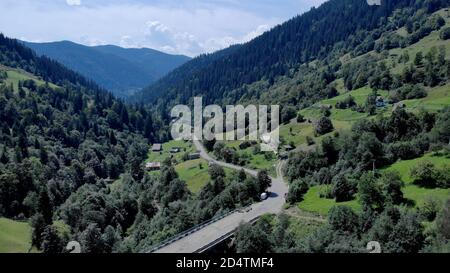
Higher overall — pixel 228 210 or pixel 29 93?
pixel 29 93

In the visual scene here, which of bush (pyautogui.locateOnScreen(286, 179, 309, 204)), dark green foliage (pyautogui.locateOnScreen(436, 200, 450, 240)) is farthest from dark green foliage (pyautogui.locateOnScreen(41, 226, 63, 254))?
dark green foliage (pyautogui.locateOnScreen(436, 200, 450, 240))

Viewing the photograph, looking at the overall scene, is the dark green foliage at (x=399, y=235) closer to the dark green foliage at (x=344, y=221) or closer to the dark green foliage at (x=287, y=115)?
the dark green foliage at (x=344, y=221)

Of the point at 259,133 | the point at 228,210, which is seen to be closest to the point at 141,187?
the point at 259,133

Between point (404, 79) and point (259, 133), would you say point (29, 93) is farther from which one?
point (404, 79)

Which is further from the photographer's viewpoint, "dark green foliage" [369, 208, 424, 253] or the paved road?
the paved road

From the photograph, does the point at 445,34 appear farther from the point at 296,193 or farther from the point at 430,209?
the point at 430,209

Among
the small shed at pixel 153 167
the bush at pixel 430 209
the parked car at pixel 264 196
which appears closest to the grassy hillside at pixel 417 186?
the bush at pixel 430 209

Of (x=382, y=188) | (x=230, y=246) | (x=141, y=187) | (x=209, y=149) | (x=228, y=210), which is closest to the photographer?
(x=230, y=246)
